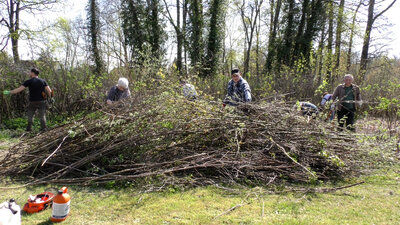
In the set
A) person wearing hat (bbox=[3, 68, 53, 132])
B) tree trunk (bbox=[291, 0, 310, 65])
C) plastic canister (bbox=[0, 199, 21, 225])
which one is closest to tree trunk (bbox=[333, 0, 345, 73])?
tree trunk (bbox=[291, 0, 310, 65])

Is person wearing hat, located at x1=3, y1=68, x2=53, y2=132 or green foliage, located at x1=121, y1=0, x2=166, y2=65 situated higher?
green foliage, located at x1=121, y1=0, x2=166, y2=65

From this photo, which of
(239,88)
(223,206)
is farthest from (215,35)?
(223,206)

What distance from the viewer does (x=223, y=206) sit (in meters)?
2.92

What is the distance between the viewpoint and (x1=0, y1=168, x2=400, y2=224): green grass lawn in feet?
8.66

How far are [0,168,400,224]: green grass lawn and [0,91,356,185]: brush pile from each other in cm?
38

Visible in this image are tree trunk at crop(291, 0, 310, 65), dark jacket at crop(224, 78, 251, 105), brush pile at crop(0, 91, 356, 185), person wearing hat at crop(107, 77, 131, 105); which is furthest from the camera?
tree trunk at crop(291, 0, 310, 65)

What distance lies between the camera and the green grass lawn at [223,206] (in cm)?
264

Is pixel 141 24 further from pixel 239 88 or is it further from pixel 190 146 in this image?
pixel 190 146

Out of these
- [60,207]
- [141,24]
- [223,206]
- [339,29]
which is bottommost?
[223,206]

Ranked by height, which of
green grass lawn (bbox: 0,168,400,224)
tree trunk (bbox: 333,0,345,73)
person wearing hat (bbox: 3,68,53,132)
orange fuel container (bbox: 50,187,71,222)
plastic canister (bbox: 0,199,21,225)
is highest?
tree trunk (bbox: 333,0,345,73)

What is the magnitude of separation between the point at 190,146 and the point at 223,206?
1362 mm

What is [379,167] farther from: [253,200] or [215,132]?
[215,132]

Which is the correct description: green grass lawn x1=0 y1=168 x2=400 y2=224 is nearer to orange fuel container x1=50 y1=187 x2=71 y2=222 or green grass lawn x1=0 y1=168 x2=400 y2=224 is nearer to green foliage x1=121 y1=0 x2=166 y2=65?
orange fuel container x1=50 y1=187 x2=71 y2=222

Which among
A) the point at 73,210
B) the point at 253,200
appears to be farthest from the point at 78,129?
the point at 253,200
